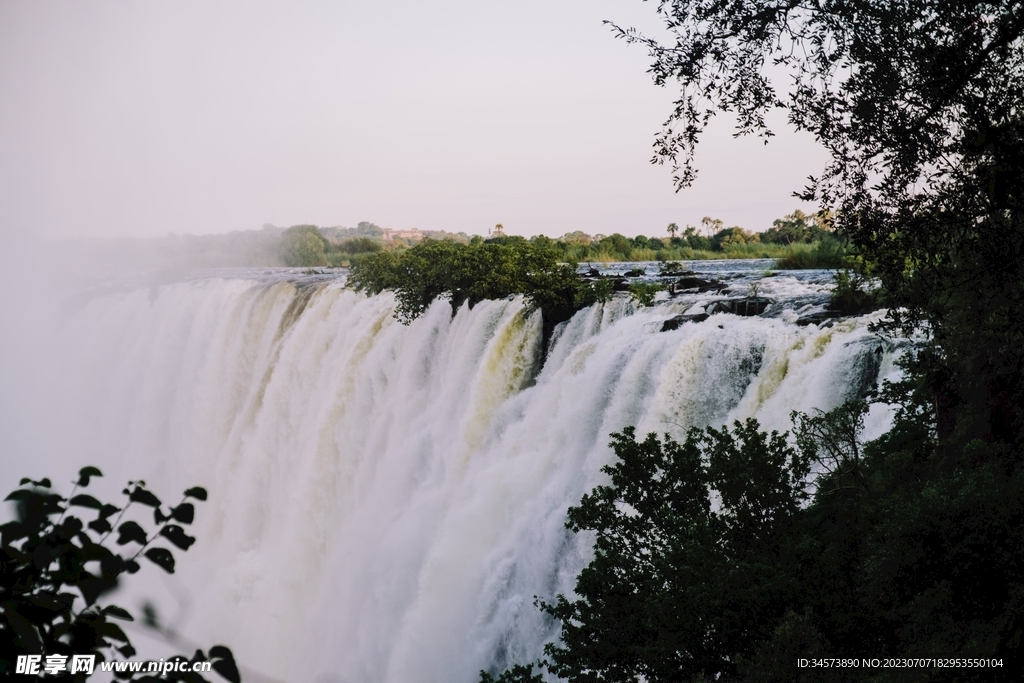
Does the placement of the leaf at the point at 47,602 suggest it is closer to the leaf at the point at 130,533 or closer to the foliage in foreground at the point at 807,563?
the leaf at the point at 130,533

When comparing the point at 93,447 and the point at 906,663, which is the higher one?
the point at 906,663

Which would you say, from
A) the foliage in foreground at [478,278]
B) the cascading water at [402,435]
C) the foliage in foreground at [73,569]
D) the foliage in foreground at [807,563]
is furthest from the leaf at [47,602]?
the foliage in foreground at [478,278]

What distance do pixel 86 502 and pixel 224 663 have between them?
40cm

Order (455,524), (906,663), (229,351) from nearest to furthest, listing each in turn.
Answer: (906,663)
(455,524)
(229,351)

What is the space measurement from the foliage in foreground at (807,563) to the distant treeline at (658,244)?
201 cm

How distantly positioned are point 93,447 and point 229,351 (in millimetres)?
11874

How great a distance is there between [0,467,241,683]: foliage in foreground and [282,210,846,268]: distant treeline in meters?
5.96

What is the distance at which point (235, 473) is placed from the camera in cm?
2491

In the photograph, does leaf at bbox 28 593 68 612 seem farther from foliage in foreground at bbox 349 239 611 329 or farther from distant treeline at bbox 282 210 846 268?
foliage in foreground at bbox 349 239 611 329

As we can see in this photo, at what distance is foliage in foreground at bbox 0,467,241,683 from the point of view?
1.48m

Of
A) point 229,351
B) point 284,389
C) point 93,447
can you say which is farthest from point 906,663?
point 93,447

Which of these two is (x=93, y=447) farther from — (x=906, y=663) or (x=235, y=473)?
(x=906, y=663)

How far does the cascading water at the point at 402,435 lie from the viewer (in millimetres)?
12211

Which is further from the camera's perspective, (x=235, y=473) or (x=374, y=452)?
(x=235, y=473)
